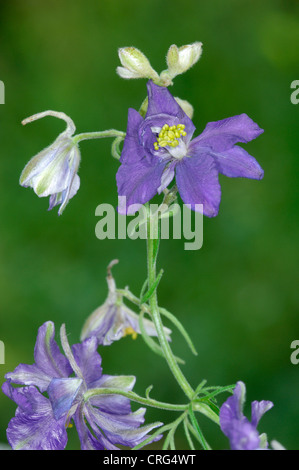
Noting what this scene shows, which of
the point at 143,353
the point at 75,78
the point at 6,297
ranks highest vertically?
the point at 75,78

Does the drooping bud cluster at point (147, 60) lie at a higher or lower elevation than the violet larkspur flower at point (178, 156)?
higher

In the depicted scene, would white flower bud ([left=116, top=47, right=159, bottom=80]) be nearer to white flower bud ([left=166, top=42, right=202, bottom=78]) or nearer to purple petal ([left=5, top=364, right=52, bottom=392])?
white flower bud ([left=166, top=42, right=202, bottom=78])

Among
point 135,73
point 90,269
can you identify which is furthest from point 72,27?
point 135,73

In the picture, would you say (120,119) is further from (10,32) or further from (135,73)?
(135,73)

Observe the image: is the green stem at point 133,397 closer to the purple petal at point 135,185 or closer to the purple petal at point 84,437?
the purple petal at point 84,437
